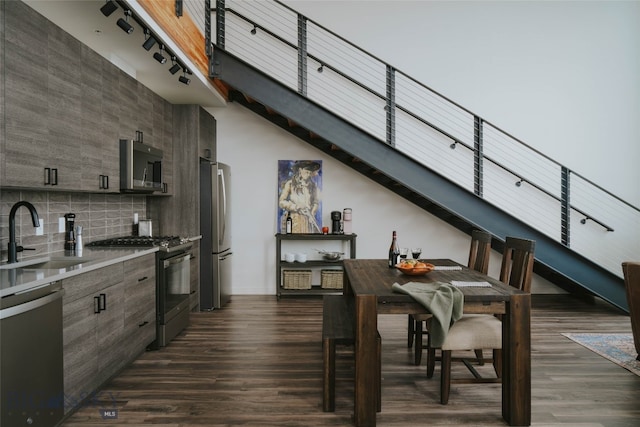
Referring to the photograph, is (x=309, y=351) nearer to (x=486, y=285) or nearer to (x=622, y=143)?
(x=486, y=285)

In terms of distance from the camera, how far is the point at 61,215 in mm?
3621

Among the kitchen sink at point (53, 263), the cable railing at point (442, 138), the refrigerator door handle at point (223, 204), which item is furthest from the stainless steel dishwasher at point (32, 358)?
the cable railing at point (442, 138)

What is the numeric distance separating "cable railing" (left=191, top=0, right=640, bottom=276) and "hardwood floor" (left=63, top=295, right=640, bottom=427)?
219 cm

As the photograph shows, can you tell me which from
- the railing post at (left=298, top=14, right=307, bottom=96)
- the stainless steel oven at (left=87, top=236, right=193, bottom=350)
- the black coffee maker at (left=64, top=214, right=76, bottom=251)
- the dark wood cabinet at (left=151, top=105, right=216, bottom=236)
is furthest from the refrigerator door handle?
the black coffee maker at (left=64, top=214, right=76, bottom=251)

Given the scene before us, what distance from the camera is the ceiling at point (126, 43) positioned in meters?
3.17

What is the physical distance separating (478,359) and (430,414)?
0.87 meters

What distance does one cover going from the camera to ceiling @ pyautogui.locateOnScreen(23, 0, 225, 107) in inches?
125

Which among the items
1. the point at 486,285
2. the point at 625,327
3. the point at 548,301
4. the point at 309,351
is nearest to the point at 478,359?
the point at 486,285

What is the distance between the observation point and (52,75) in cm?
286

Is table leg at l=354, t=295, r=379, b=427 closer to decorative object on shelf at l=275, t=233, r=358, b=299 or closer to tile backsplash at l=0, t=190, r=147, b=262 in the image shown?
tile backsplash at l=0, t=190, r=147, b=262

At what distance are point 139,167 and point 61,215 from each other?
0.85 m

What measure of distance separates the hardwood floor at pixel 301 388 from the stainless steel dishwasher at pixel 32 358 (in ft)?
1.38

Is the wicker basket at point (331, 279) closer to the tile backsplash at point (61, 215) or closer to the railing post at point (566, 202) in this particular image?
the tile backsplash at point (61, 215)

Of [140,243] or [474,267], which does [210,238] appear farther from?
[474,267]
